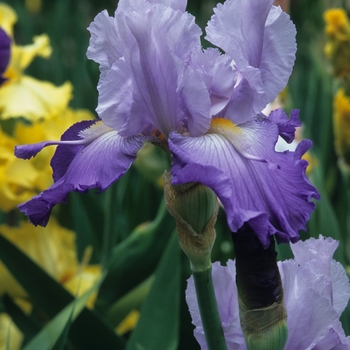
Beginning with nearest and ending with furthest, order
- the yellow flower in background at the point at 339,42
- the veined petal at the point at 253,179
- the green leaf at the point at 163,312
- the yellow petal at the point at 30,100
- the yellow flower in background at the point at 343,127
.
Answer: the veined petal at the point at 253,179
the green leaf at the point at 163,312
the yellow petal at the point at 30,100
the yellow flower in background at the point at 343,127
the yellow flower in background at the point at 339,42

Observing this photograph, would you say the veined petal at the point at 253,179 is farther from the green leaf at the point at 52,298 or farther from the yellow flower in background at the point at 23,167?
the yellow flower in background at the point at 23,167

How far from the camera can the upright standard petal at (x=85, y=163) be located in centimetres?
40

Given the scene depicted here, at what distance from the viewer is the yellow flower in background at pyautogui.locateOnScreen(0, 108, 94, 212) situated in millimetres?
984

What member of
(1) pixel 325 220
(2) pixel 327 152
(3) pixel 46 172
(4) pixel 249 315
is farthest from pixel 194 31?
(2) pixel 327 152

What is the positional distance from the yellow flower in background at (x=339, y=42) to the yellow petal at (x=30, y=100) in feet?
1.89

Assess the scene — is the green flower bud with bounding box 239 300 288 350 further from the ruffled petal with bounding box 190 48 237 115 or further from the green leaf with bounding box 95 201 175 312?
the green leaf with bounding box 95 201 175 312

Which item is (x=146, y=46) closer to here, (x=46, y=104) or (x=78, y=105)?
(x=46, y=104)

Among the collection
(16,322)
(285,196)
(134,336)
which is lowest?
(16,322)

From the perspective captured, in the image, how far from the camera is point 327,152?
1491 millimetres

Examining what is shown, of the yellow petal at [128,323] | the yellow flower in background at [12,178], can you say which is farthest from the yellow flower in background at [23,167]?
the yellow petal at [128,323]

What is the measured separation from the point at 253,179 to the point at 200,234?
2.2 inches

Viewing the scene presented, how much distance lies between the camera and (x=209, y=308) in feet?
1.32

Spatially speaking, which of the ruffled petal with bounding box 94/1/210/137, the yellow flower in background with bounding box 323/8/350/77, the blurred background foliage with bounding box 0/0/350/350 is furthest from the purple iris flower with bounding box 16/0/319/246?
the yellow flower in background with bounding box 323/8/350/77

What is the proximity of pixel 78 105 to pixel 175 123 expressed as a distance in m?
1.33
